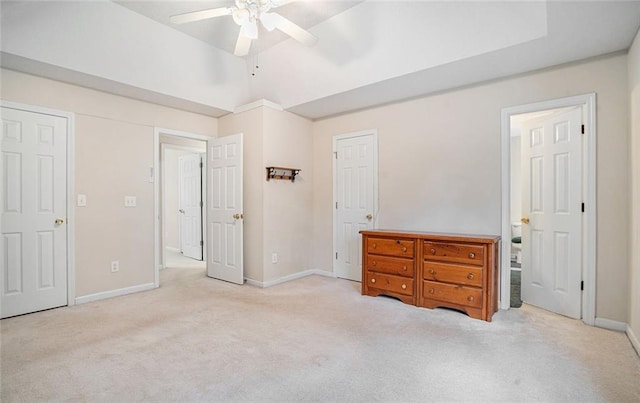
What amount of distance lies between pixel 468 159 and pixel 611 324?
6.19 feet

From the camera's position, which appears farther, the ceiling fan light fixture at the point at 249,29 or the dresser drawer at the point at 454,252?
the dresser drawer at the point at 454,252

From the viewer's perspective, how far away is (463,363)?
6.98 ft

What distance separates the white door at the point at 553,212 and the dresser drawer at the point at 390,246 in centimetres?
134

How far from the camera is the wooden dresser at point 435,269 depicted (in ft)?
9.43

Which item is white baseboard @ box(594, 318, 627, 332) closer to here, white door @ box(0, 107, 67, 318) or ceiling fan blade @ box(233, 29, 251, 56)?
ceiling fan blade @ box(233, 29, 251, 56)

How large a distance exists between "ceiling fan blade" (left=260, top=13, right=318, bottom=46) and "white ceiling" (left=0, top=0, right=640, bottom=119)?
2.14 ft

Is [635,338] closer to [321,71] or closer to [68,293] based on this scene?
[321,71]

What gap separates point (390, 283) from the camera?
136 inches

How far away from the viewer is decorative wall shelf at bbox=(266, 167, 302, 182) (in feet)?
13.5

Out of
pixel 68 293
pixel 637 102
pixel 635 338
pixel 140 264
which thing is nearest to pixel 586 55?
pixel 637 102

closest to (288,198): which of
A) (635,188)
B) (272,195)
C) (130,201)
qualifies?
(272,195)

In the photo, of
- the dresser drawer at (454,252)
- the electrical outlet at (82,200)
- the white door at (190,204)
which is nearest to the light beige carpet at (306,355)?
the dresser drawer at (454,252)

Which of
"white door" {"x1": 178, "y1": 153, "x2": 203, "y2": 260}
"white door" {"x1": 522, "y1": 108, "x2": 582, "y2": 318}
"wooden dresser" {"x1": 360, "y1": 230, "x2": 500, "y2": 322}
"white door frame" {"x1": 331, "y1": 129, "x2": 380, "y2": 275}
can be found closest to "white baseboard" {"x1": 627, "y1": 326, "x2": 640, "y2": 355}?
"white door" {"x1": 522, "y1": 108, "x2": 582, "y2": 318}

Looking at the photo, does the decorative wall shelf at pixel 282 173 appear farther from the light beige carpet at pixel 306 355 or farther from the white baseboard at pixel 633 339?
the white baseboard at pixel 633 339
